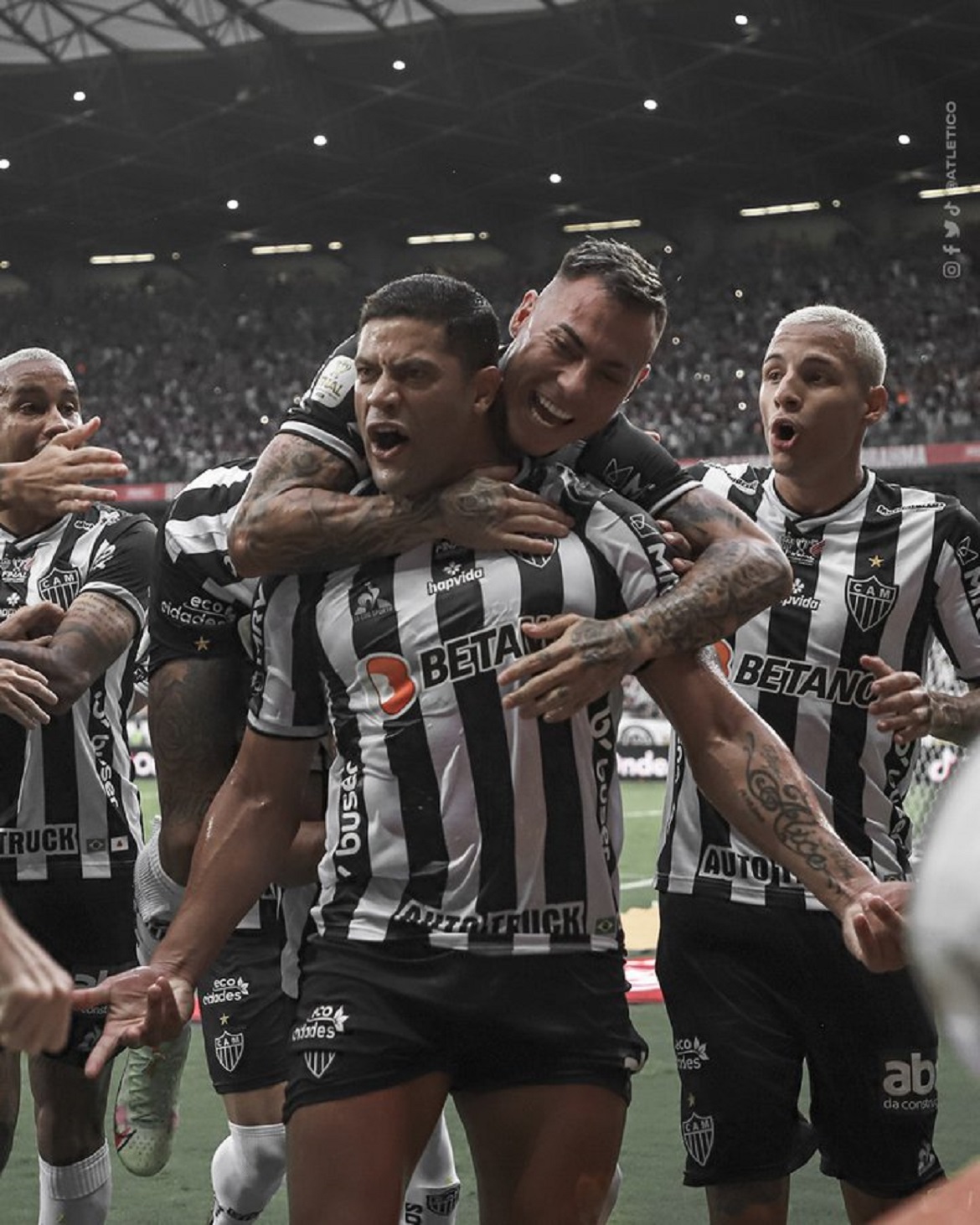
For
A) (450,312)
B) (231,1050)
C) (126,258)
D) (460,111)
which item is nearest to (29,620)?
(231,1050)

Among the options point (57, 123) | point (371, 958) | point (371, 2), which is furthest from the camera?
point (57, 123)

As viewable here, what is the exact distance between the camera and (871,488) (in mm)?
4578

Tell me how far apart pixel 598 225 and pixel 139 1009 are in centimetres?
3555

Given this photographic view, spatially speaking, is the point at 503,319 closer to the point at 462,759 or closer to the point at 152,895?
the point at 152,895

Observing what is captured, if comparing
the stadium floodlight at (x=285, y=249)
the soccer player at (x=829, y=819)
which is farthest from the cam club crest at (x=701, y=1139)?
the stadium floodlight at (x=285, y=249)

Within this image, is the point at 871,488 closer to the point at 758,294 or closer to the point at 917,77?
the point at 917,77

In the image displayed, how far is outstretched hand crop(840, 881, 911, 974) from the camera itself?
2.98 metres

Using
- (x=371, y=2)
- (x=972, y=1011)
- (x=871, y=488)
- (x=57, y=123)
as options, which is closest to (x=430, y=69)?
(x=371, y=2)

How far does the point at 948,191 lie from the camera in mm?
33125

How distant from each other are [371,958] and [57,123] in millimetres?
32799

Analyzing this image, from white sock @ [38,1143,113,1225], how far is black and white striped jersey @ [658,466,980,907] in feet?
5.60

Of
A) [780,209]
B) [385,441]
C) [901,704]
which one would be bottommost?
[901,704]

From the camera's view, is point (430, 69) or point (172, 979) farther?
point (430, 69)

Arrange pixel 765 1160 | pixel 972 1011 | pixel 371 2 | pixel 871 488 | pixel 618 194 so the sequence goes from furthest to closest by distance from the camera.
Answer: pixel 618 194, pixel 371 2, pixel 871 488, pixel 765 1160, pixel 972 1011
